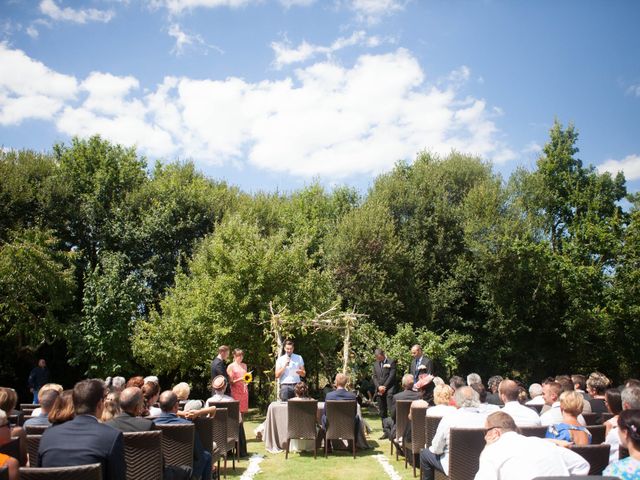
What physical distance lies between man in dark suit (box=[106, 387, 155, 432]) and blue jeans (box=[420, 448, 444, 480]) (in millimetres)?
3184

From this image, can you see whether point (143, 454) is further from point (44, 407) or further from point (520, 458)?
point (520, 458)

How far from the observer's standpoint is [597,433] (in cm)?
554

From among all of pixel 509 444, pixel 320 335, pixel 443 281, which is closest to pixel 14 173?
pixel 320 335

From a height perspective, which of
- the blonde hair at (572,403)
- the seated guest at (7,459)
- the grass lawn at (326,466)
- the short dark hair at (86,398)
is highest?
the short dark hair at (86,398)

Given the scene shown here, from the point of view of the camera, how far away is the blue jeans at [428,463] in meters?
6.33

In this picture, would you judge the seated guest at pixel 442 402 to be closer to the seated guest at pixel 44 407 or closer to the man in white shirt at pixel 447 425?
the man in white shirt at pixel 447 425

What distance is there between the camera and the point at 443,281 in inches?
921

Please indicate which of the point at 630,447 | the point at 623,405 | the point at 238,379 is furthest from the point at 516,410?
the point at 238,379

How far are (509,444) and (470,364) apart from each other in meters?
20.6

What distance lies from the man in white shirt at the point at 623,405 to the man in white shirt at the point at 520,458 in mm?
1335

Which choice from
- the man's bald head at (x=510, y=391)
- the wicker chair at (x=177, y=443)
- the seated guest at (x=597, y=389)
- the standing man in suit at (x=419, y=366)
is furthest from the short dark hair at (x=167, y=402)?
the standing man in suit at (x=419, y=366)

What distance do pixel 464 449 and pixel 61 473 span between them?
3833 millimetres

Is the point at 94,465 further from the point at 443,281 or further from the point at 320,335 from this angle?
the point at 443,281

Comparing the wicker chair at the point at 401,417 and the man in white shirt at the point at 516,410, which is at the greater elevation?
the man in white shirt at the point at 516,410
